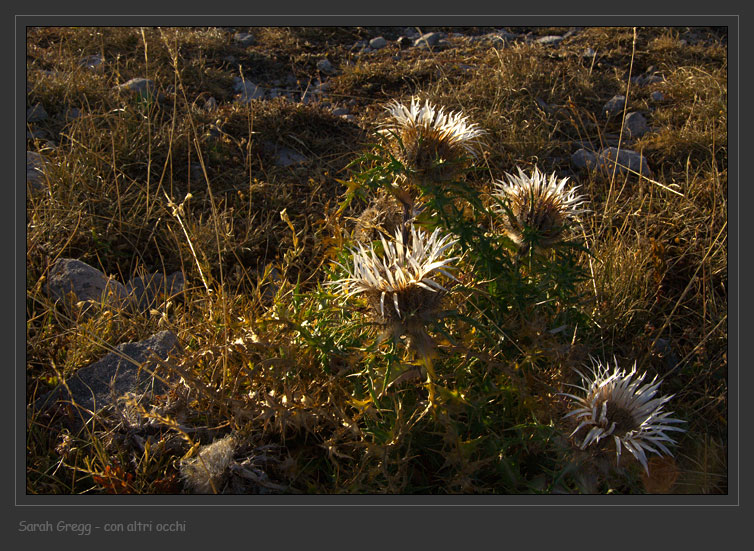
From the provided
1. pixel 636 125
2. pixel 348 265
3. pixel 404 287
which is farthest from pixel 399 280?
pixel 636 125

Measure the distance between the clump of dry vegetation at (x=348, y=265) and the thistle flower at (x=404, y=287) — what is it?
36 mm

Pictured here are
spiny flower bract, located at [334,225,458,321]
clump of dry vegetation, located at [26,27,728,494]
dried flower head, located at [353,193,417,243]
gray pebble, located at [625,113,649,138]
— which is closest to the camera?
spiny flower bract, located at [334,225,458,321]

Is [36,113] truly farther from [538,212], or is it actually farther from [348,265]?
[538,212]

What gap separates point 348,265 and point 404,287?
48 cm

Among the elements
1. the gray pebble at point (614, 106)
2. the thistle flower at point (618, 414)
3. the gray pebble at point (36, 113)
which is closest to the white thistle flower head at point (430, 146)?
the thistle flower at point (618, 414)

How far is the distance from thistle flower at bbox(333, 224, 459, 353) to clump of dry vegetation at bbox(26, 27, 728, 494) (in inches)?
1.4

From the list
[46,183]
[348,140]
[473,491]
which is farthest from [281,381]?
[348,140]

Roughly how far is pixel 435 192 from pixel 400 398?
2.54 feet

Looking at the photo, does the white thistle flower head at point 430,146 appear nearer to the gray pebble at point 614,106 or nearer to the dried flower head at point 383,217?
the dried flower head at point 383,217

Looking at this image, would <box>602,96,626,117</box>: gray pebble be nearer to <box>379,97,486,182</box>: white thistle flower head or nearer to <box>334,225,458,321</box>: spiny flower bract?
<box>379,97,486,182</box>: white thistle flower head

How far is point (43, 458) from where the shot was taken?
7.30 feet

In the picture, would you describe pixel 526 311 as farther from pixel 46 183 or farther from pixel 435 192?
pixel 46 183

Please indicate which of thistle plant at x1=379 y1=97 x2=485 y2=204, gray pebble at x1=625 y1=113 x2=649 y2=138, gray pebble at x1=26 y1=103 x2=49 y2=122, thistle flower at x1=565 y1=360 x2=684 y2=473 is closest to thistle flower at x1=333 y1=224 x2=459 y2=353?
thistle plant at x1=379 y1=97 x2=485 y2=204

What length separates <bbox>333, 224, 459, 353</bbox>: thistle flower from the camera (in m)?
1.71
